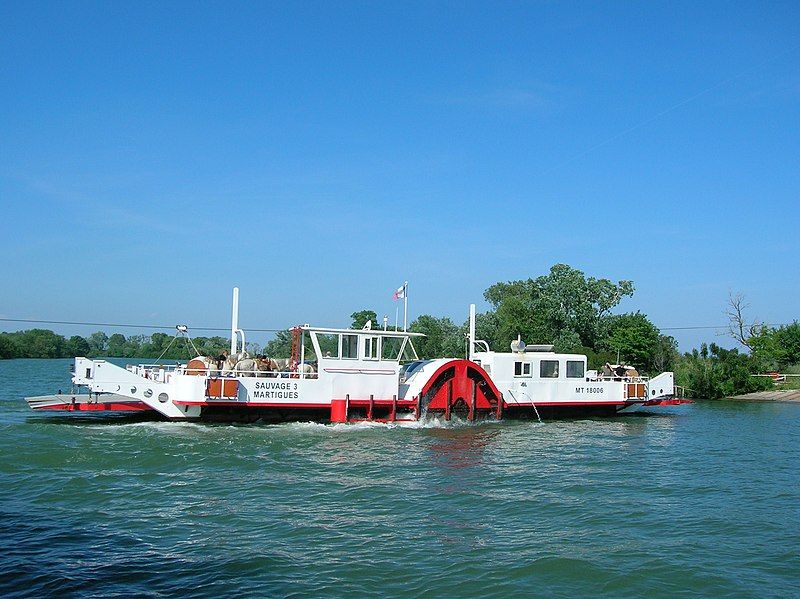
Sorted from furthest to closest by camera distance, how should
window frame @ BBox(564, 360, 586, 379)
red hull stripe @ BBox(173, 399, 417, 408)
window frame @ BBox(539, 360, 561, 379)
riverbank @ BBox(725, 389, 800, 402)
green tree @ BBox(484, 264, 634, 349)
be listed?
green tree @ BBox(484, 264, 634, 349)
riverbank @ BBox(725, 389, 800, 402)
window frame @ BBox(564, 360, 586, 379)
window frame @ BBox(539, 360, 561, 379)
red hull stripe @ BBox(173, 399, 417, 408)

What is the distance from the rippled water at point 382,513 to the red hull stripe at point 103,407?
0.93m

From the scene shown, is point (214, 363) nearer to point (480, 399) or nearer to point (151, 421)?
point (151, 421)

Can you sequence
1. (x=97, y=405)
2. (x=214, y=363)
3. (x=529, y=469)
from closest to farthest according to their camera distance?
(x=529, y=469) < (x=97, y=405) < (x=214, y=363)

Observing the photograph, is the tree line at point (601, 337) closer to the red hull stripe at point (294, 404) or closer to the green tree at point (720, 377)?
the green tree at point (720, 377)

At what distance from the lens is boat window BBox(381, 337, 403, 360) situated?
1121 inches

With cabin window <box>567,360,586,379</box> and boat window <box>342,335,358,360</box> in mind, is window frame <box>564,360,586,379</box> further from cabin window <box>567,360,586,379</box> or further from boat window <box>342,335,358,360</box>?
boat window <box>342,335,358,360</box>

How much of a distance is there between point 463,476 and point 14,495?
403 inches

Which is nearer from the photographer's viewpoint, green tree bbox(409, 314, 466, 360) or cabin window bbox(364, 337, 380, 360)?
cabin window bbox(364, 337, 380, 360)

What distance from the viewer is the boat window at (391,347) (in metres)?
28.5

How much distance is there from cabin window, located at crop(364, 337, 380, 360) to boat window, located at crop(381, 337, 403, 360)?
15.5 inches

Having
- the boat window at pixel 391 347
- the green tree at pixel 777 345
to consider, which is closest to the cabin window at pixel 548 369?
the boat window at pixel 391 347

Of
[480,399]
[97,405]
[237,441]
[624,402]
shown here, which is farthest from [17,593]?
[624,402]

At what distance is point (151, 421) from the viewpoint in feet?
86.5

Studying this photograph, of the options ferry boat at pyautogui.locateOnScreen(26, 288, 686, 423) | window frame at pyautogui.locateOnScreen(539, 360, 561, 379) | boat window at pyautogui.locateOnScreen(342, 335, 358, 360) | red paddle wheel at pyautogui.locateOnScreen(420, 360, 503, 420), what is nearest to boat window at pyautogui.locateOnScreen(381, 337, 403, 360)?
ferry boat at pyautogui.locateOnScreen(26, 288, 686, 423)
